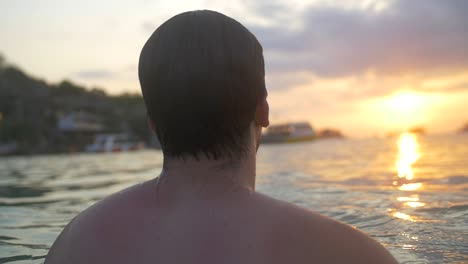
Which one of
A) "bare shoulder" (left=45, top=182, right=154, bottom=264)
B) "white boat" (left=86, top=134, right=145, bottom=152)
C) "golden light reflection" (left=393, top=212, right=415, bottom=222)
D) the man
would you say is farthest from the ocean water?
"white boat" (left=86, top=134, right=145, bottom=152)

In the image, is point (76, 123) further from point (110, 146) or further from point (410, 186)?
point (410, 186)

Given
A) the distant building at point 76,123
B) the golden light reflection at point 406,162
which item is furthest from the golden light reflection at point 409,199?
the distant building at point 76,123

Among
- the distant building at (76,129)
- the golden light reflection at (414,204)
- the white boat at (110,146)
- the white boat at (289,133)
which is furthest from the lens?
the white boat at (289,133)

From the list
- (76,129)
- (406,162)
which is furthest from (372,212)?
(76,129)

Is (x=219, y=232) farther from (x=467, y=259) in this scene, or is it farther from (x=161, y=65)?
(x=467, y=259)

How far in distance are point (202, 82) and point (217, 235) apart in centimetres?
35

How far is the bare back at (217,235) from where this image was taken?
3.70 feet

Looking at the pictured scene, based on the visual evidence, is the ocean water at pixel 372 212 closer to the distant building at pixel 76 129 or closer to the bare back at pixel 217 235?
the bare back at pixel 217 235

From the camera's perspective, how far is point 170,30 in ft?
3.91

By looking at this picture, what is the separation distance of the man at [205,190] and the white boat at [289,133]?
198 ft

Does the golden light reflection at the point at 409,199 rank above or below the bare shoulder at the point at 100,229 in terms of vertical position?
below

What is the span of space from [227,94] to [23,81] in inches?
2305

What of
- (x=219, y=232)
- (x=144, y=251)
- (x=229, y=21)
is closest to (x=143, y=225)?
(x=144, y=251)

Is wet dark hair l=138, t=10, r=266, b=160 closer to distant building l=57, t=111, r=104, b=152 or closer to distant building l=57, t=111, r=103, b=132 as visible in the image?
distant building l=57, t=111, r=104, b=152
